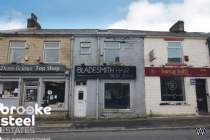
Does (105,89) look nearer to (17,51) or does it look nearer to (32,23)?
(17,51)

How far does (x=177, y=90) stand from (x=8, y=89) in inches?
491

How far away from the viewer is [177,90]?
52.6 feet

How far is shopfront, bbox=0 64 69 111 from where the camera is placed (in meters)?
15.3

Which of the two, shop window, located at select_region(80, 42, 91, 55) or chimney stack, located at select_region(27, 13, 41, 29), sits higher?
chimney stack, located at select_region(27, 13, 41, 29)

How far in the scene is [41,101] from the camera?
15.4 m

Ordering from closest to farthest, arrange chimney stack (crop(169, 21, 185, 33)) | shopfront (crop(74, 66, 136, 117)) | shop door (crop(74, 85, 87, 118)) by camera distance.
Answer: shop door (crop(74, 85, 87, 118)), shopfront (crop(74, 66, 136, 117)), chimney stack (crop(169, 21, 185, 33))

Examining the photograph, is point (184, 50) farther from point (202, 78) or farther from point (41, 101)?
point (41, 101)

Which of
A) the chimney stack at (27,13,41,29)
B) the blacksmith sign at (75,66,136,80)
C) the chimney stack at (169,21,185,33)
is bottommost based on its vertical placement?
the blacksmith sign at (75,66,136,80)

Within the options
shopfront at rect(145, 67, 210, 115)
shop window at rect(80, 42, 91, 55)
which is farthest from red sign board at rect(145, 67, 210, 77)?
shop window at rect(80, 42, 91, 55)

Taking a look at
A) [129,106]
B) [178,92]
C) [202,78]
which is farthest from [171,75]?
[129,106]

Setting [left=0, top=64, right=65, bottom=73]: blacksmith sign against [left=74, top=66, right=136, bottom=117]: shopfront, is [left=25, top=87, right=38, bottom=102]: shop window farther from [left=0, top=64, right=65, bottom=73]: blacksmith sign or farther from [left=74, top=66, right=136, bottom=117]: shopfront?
[left=74, top=66, right=136, bottom=117]: shopfront

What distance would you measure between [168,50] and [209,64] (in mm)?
3256

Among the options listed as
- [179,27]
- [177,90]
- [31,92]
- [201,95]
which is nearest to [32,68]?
[31,92]

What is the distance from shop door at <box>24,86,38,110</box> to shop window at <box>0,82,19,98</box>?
0.68 m
